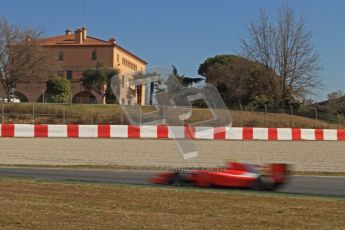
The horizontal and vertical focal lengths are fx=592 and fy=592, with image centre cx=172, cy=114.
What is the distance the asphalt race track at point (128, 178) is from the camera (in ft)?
34.8

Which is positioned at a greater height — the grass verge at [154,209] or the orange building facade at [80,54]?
the orange building facade at [80,54]

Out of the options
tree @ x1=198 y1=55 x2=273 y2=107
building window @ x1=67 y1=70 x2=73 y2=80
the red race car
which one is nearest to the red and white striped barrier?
the red race car

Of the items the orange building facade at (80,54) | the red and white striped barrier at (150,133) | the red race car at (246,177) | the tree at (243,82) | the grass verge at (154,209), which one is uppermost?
the orange building facade at (80,54)

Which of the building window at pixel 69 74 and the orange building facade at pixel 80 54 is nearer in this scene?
the orange building facade at pixel 80 54

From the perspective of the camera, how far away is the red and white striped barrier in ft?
69.9

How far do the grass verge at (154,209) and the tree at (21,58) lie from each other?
51.1 meters

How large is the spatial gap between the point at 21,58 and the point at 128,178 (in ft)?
170

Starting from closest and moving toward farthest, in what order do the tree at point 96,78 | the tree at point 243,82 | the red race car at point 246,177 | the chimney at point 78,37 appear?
the red race car at point 246,177
the tree at point 243,82
the tree at point 96,78
the chimney at point 78,37

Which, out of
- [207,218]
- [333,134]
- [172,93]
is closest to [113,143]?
[333,134]

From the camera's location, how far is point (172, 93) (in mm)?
11586

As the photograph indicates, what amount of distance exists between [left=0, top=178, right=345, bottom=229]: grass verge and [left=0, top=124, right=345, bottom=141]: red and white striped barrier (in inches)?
411

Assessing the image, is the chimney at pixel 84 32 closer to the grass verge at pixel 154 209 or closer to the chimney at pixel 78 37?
the chimney at pixel 78 37

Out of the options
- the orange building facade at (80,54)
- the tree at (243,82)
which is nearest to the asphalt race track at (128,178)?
the tree at (243,82)

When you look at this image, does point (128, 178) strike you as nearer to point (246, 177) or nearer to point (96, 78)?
point (246, 177)
